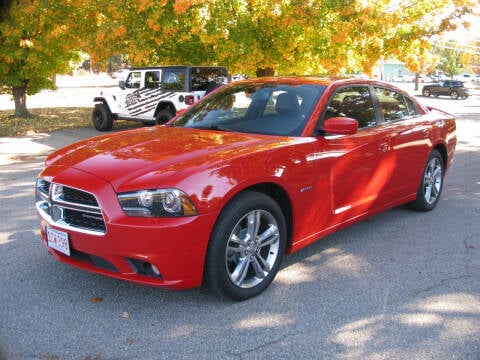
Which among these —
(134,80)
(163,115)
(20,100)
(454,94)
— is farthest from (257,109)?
(454,94)

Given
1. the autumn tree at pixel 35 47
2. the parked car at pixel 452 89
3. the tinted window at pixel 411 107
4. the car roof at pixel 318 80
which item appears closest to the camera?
the car roof at pixel 318 80

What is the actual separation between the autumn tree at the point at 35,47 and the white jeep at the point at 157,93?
2297 millimetres

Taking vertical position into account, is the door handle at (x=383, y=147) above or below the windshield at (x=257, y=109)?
below

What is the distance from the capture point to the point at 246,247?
3555 millimetres

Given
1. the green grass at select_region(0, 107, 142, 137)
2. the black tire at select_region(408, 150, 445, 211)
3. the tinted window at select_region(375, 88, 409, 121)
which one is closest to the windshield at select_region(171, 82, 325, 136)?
the tinted window at select_region(375, 88, 409, 121)

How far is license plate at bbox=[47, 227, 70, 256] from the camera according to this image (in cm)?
337

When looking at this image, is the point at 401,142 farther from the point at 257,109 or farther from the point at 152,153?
the point at 152,153

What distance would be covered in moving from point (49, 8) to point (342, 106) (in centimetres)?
Answer: 1200

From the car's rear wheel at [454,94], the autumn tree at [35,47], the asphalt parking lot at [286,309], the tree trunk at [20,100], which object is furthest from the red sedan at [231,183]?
the car's rear wheel at [454,94]

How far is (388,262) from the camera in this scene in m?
4.36

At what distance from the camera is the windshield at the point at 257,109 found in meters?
4.23

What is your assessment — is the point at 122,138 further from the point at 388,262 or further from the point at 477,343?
the point at 477,343

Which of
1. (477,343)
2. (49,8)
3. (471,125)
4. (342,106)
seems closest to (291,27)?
(49,8)

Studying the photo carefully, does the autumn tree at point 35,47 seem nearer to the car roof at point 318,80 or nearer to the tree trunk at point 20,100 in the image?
the tree trunk at point 20,100
